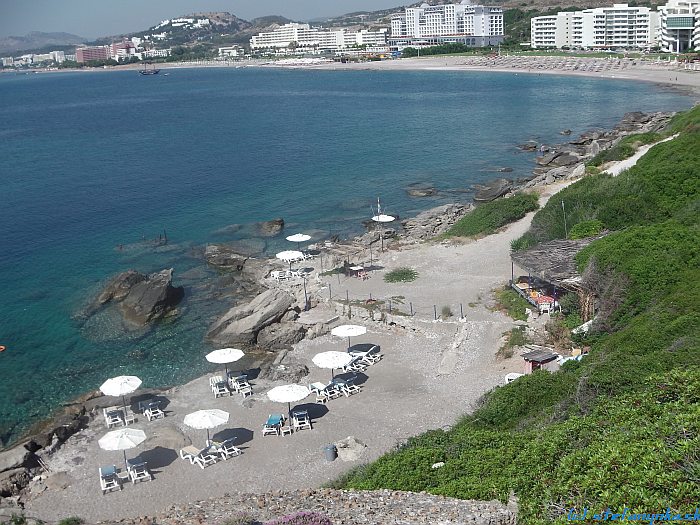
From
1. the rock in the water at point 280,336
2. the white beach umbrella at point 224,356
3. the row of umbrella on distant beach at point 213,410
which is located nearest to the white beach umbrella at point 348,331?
the row of umbrella on distant beach at point 213,410

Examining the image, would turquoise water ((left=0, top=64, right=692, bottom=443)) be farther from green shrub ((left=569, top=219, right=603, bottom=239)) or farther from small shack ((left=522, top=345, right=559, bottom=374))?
green shrub ((left=569, top=219, right=603, bottom=239))

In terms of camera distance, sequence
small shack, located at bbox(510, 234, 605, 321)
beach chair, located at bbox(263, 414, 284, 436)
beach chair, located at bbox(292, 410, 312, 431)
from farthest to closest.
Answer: small shack, located at bbox(510, 234, 605, 321)
beach chair, located at bbox(292, 410, 312, 431)
beach chair, located at bbox(263, 414, 284, 436)

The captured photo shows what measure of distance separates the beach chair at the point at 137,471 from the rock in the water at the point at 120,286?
1461 cm

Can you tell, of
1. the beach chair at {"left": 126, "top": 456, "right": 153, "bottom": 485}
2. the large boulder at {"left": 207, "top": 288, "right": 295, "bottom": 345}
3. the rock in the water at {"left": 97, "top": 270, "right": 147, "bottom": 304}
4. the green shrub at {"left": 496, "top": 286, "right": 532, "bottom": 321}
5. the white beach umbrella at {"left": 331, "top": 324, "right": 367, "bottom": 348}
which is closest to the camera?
the beach chair at {"left": 126, "top": 456, "right": 153, "bottom": 485}

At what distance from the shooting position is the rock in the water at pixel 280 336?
2639 cm

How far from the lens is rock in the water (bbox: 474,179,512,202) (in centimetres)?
4531

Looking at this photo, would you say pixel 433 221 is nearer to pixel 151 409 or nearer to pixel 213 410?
pixel 151 409

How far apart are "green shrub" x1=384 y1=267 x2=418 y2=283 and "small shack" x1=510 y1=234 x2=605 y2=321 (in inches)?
182

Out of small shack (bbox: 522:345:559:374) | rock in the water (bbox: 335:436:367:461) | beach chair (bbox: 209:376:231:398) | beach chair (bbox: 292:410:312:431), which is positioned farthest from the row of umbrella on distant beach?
small shack (bbox: 522:345:559:374)

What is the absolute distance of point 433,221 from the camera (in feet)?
134

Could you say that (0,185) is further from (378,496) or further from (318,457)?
(378,496)

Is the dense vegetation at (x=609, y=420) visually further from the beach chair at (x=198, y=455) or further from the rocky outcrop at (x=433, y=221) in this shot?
the rocky outcrop at (x=433, y=221)

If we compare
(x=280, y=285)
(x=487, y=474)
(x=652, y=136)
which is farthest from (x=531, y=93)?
(x=487, y=474)

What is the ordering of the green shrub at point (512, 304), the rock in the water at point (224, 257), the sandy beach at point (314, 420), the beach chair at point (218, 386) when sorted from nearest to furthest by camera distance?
1. the sandy beach at point (314, 420)
2. the beach chair at point (218, 386)
3. the green shrub at point (512, 304)
4. the rock in the water at point (224, 257)
